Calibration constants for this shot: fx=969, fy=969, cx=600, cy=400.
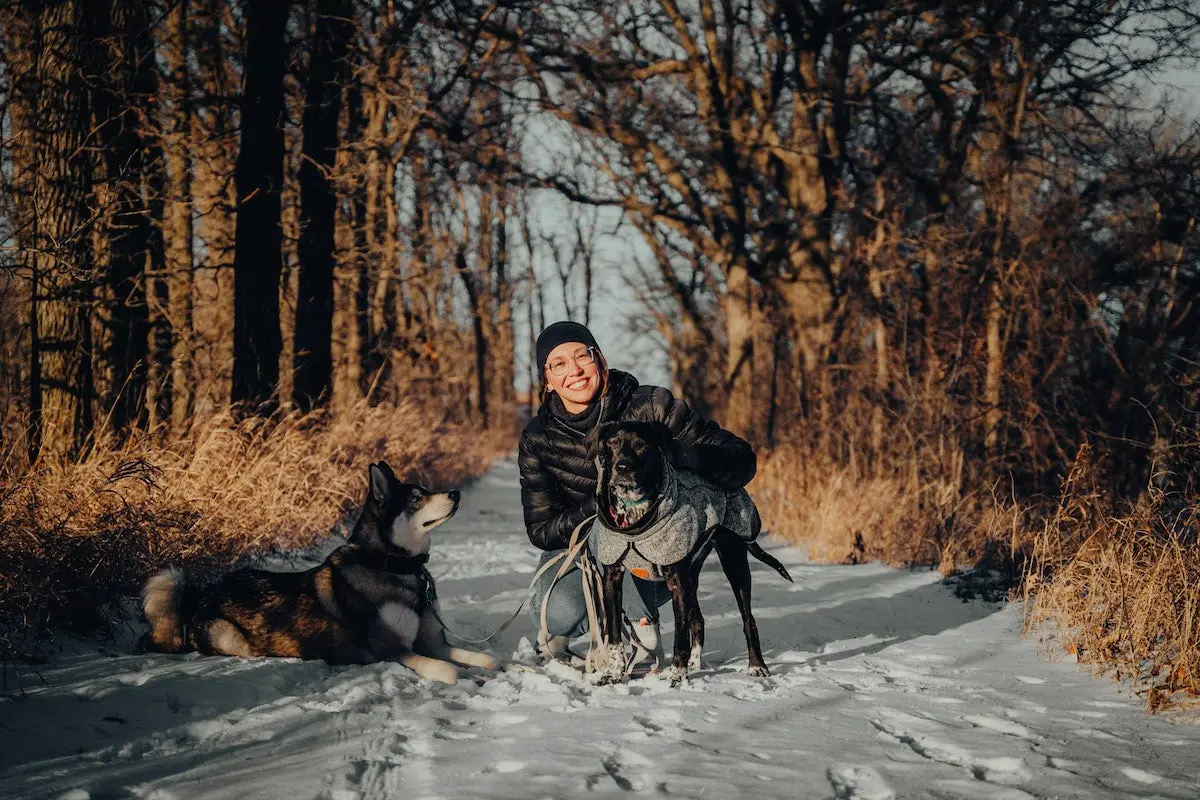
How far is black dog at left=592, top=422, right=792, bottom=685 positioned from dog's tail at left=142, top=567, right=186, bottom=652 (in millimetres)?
2085

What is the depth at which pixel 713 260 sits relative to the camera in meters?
17.5

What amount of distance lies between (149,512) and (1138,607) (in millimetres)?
5312

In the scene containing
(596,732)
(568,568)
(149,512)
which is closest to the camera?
(596,732)

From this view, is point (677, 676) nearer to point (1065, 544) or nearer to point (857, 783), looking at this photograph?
point (857, 783)

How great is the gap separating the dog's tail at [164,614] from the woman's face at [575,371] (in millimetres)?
2133

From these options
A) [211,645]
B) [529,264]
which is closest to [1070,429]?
[211,645]

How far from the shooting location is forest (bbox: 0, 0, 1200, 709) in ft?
20.0

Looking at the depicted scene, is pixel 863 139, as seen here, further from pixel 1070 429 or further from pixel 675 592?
pixel 675 592

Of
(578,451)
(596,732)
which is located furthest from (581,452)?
(596,732)

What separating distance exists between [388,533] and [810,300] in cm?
1159

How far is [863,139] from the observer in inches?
685

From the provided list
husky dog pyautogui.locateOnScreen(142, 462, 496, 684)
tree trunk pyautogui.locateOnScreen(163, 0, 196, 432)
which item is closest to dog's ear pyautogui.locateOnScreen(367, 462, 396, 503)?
husky dog pyautogui.locateOnScreen(142, 462, 496, 684)

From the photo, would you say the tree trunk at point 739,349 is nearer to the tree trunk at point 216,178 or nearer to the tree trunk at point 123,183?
the tree trunk at point 216,178

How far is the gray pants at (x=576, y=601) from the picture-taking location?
498cm
